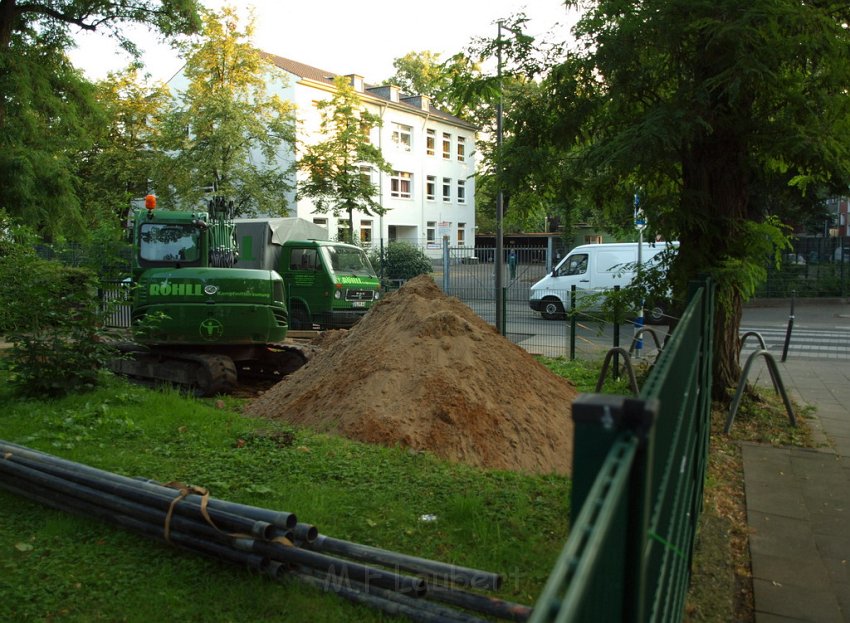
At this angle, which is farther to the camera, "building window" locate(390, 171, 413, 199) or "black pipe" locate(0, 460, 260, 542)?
"building window" locate(390, 171, 413, 199)

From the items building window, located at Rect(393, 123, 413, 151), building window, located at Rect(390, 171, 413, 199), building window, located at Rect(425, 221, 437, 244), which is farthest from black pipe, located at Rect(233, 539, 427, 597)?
building window, located at Rect(425, 221, 437, 244)

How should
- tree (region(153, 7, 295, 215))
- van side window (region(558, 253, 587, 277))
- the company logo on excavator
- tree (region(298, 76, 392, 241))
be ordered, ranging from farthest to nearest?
tree (region(298, 76, 392, 241))
tree (region(153, 7, 295, 215))
van side window (region(558, 253, 587, 277))
the company logo on excavator

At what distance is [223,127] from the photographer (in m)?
29.4

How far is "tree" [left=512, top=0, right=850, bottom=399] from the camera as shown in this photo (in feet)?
21.3

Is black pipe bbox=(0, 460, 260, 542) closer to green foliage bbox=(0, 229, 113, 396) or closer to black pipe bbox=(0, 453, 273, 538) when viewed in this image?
black pipe bbox=(0, 453, 273, 538)

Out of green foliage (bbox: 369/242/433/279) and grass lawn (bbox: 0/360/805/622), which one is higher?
green foliage (bbox: 369/242/433/279)

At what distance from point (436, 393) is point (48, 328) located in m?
4.48

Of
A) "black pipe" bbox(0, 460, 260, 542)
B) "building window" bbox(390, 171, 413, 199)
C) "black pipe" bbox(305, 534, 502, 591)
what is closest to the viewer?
"black pipe" bbox(305, 534, 502, 591)

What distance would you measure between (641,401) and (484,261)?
64.8 ft

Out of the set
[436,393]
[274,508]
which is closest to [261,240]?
[436,393]

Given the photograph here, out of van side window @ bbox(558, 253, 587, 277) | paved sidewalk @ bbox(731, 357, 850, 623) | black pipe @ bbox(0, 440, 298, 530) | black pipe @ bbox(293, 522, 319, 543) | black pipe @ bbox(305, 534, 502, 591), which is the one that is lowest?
paved sidewalk @ bbox(731, 357, 850, 623)

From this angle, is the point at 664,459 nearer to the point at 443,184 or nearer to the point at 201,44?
the point at 201,44

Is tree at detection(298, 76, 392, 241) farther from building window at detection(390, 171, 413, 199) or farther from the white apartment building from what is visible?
building window at detection(390, 171, 413, 199)

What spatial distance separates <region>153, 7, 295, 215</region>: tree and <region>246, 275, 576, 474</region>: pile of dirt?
72.0 ft
